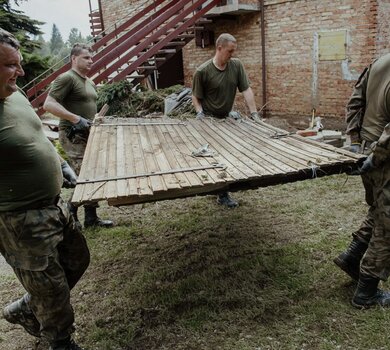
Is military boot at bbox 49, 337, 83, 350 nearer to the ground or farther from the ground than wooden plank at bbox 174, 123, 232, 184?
nearer to the ground

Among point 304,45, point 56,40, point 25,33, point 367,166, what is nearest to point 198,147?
point 367,166

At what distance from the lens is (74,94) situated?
4.35 metres

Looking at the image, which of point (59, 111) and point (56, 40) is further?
point (56, 40)

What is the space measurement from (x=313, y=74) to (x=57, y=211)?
25.2 feet

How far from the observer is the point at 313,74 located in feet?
28.5

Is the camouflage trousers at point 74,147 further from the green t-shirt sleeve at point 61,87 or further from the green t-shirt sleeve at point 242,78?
the green t-shirt sleeve at point 242,78

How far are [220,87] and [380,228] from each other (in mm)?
2904

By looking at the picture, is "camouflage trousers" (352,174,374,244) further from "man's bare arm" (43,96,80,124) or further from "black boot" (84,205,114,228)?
"man's bare arm" (43,96,80,124)

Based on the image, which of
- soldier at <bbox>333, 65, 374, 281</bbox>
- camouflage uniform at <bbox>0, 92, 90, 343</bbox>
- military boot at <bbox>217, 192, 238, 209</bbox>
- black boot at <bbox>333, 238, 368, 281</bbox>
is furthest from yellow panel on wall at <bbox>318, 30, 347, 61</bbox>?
camouflage uniform at <bbox>0, 92, 90, 343</bbox>

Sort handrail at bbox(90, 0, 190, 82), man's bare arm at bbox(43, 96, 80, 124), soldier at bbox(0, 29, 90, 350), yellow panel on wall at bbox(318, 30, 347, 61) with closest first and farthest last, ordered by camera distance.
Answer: soldier at bbox(0, 29, 90, 350)
man's bare arm at bbox(43, 96, 80, 124)
yellow panel on wall at bbox(318, 30, 347, 61)
handrail at bbox(90, 0, 190, 82)

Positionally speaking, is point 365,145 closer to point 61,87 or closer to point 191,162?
point 191,162

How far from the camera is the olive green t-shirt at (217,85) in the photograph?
486cm

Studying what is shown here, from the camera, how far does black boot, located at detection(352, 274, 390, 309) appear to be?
107 inches

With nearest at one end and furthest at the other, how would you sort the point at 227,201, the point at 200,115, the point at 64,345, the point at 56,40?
the point at 64,345
the point at 200,115
the point at 227,201
the point at 56,40
